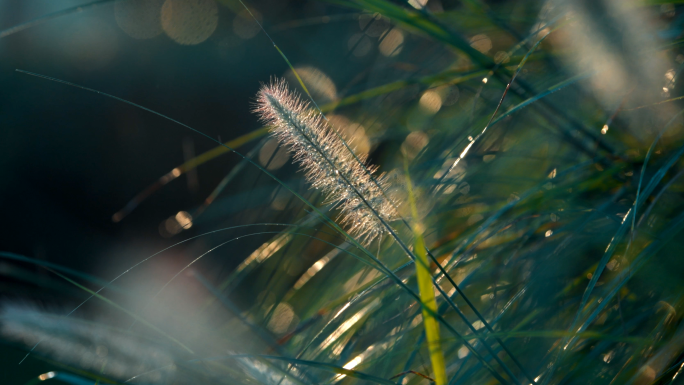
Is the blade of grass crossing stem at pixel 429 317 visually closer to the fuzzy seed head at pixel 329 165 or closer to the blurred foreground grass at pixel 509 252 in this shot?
the blurred foreground grass at pixel 509 252

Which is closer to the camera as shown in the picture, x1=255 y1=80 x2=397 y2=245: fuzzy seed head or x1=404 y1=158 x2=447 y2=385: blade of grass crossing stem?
x1=404 y1=158 x2=447 y2=385: blade of grass crossing stem

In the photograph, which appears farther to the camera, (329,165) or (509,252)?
(509,252)

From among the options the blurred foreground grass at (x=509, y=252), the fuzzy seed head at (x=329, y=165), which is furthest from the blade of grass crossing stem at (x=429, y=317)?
the fuzzy seed head at (x=329, y=165)

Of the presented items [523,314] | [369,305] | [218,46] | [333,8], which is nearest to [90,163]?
[218,46]

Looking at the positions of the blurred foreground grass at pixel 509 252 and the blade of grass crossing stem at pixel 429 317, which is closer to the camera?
the blade of grass crossing stem at pixel 429 317

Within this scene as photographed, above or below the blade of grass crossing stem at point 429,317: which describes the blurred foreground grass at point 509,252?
above

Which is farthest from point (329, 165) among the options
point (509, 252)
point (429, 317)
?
point (509, 252)

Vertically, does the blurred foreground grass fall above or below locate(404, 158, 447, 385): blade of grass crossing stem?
above

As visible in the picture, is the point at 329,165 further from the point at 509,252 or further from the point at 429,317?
the point at 509,252

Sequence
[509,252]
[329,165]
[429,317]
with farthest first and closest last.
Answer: [509,252] < [329,165] < [429,317]

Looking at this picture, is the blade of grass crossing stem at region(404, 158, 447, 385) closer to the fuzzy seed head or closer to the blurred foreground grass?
the blurred foreground grass

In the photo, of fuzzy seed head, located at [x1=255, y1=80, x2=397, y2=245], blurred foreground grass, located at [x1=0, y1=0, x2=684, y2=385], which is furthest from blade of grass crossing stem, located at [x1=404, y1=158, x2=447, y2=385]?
fuzzy seed head, located at [x1=255, y1=80, x2=397, y2=245]
